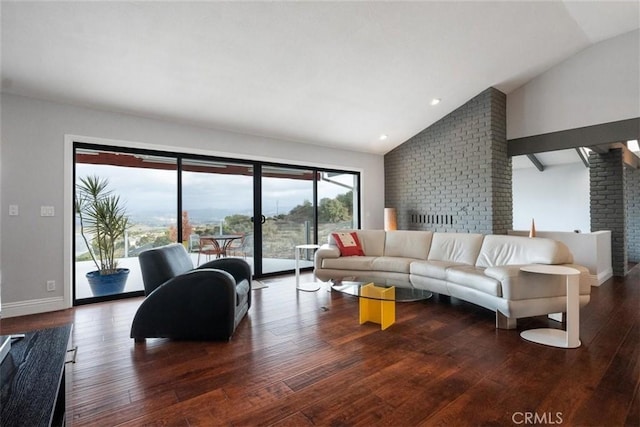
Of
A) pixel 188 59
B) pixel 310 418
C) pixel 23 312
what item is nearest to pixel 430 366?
pixel 310 418

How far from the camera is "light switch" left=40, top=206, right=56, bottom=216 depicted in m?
3.43

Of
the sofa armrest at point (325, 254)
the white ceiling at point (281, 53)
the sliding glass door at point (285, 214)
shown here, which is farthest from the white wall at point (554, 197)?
the sofa armrest at point (325, 254)

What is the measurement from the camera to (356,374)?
2066 millimetres

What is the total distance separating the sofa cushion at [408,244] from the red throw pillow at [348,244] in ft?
1.45

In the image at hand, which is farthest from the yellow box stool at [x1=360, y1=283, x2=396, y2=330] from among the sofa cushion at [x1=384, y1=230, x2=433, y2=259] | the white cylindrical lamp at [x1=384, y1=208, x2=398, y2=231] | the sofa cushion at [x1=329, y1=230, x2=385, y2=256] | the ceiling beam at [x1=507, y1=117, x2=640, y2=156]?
the ceiling beam at [x1=507, y1=117, x2=640, y2=156]

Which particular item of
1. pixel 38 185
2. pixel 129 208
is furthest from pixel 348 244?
pixel 38 185

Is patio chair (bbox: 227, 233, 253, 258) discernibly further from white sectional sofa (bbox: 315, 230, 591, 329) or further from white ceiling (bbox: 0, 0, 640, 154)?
white ceiling (bbox: 0, 0, 640, 154)

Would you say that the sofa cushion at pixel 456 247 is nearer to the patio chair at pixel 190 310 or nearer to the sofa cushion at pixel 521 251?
the sofa cushion at pixel 521 251

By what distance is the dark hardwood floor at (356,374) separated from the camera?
1.67 metres

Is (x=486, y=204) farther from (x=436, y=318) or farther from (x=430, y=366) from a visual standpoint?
(x=430, y=366)

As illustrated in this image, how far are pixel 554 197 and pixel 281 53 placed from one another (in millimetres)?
7597

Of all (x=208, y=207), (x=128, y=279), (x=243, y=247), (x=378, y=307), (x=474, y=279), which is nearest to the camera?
(x=378, y=307)

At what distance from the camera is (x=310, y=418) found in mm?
1641

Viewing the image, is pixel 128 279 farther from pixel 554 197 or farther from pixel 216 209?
pixel 554 197
